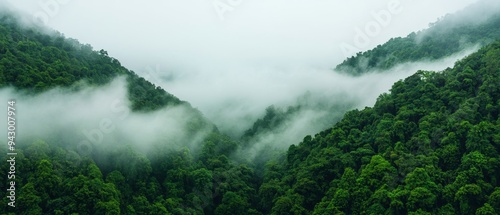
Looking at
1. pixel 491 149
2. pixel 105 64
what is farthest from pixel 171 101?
pixel 491 149

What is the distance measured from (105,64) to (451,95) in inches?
1478

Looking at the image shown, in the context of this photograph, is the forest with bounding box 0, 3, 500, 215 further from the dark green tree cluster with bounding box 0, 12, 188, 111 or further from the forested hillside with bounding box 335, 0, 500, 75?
the forested hillside with bounding box 335, 0, 500, 75

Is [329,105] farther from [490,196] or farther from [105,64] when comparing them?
[490,196]

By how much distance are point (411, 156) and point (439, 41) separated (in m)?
32.6

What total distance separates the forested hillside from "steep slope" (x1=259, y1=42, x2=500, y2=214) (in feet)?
52.3

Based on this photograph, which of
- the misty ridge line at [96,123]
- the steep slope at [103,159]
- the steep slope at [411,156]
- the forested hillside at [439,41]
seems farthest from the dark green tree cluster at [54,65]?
the forested hillside at [439,41]

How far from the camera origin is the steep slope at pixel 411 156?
130ft

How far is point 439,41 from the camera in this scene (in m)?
71.6

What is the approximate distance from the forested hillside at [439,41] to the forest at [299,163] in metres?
16.2

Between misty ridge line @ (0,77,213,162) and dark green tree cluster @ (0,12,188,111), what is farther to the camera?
dark green tree cluster @ (0,12,188,111)

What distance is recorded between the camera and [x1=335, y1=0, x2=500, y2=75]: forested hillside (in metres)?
68.9

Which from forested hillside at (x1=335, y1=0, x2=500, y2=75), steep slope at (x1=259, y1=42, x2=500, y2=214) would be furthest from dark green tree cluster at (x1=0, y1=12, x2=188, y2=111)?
forested hillside at (x1=335, y1=0, x2=500, y2=75)

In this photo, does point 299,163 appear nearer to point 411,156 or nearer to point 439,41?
point 411,156

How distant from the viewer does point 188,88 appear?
3691 inches
